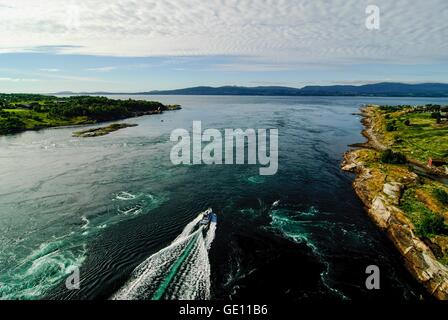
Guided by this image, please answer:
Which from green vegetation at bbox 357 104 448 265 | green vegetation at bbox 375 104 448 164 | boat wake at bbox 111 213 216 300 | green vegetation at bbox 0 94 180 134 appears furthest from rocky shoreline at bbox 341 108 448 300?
green vegetation at bbox 0 94 180 134

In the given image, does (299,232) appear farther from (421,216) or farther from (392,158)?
(392,158)

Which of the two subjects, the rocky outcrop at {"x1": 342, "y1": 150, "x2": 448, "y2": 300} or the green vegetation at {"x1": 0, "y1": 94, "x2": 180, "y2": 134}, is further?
the green vegetation at {"x1": 0, "y1": 94, "x2": 180, "y2": 134}

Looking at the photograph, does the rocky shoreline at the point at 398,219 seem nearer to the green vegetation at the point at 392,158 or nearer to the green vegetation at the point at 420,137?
the green vegetation at the point at 392,158

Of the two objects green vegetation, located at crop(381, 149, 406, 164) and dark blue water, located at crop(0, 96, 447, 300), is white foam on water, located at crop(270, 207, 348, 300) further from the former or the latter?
green vegetation, located at crop(381, 149, 406, 164)

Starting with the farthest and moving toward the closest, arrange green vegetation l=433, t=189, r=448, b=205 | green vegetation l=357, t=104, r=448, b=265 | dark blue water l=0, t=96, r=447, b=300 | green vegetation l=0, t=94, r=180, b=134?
green vegetation l=0, t=94, r=180, b=134
green vegetation l=433, t=189, r=448, b=205
green vegetation l=357, t=104, r=448, b=265
dark blue water l=0, t=96, r=447, b=300

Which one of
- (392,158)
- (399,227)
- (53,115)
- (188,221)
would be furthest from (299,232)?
(53,115)

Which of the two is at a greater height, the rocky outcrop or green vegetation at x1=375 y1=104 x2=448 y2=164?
green vegetation at x1=375 y1=104 x2=448 y2=164

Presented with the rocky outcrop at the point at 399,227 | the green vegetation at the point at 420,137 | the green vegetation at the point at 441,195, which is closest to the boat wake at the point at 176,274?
the rocky outcrop at the point at 399,227
